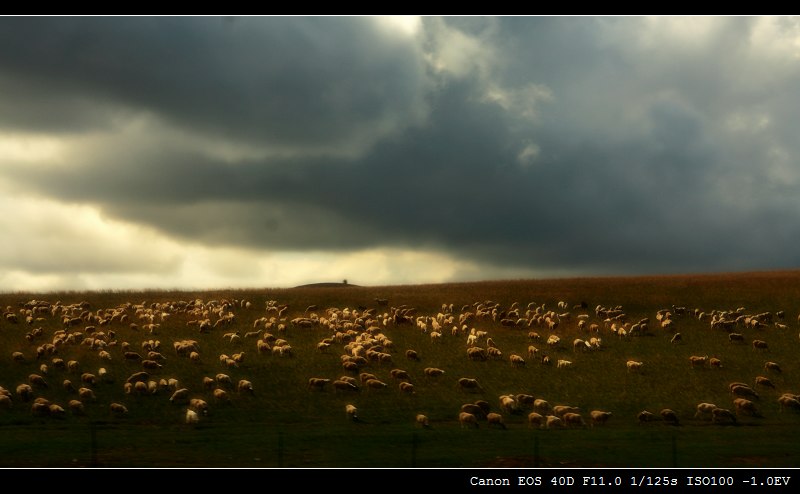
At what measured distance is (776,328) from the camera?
70.0m

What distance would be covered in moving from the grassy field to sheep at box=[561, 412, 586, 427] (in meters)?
1.03

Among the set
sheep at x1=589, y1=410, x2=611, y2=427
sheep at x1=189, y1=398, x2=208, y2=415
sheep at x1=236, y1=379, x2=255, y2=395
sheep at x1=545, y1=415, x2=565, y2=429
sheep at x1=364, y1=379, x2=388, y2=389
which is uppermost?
sheep at x1=364, y1=379, x2=388, y2=389

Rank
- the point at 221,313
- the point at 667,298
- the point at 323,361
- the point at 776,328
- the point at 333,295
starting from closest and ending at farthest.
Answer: the point at 323,361 < the point at 776,328 < the point at 221,313 < the point at 667,298 < the point at 333,295

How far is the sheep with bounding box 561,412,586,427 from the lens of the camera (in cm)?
4372

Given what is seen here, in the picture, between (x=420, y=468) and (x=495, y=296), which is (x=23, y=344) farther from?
(x=495, y=296)

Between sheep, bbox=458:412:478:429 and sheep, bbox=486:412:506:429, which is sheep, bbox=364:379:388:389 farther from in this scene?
sheep, bbox=486:412:506:429

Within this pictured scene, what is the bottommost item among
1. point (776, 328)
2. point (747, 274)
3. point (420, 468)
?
point (420, 468)

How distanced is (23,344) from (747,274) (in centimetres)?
8138

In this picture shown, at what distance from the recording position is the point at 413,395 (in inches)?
1962

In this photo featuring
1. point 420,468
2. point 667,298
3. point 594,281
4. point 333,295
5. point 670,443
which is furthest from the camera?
point 594,281

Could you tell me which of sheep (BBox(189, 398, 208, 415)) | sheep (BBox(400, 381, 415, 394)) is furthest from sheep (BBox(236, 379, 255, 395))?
sheep (BBox(400, 381, 415, 394))

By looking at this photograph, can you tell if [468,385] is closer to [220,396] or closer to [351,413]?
[351,413]

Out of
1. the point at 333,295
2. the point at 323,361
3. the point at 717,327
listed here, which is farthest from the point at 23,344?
the point at 717,327

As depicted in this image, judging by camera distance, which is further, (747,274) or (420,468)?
(747,274)
